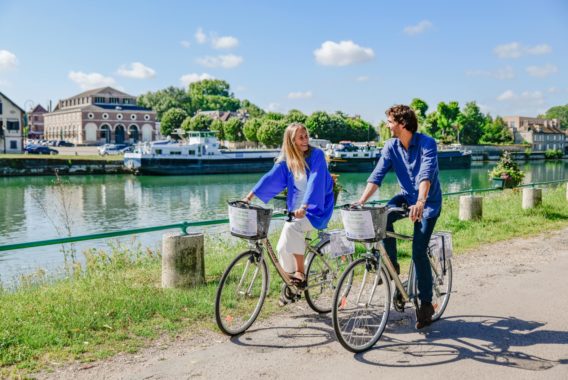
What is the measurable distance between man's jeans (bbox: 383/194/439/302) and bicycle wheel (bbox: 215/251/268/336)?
108 centimetres

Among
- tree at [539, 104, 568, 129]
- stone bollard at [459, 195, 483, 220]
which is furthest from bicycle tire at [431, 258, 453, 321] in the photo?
tree at [539, 104, 568, 129]

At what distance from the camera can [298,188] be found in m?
4.68

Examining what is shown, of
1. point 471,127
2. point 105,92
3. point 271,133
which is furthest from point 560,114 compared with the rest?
point 105,92

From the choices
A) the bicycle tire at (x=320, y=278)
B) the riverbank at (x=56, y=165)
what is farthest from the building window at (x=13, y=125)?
the bicycle tire at (x=320, y=278)

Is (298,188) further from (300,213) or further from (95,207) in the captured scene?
(95,207)

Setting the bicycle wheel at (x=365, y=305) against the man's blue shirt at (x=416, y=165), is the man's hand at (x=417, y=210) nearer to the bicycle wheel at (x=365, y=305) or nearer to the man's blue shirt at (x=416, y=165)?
the man's blue shirt at (x=416, y=165)

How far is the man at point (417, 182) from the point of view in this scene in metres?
4.34

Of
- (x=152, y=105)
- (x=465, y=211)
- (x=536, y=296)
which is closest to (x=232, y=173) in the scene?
(x=465, y=211)

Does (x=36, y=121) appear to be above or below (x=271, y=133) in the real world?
above

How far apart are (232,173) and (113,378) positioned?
56.5 m

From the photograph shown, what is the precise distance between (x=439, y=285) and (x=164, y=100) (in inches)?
4737

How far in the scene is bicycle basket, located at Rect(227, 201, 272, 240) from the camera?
4.19 metres

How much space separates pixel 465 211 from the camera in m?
10.4

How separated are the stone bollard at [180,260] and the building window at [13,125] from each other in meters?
70.8
